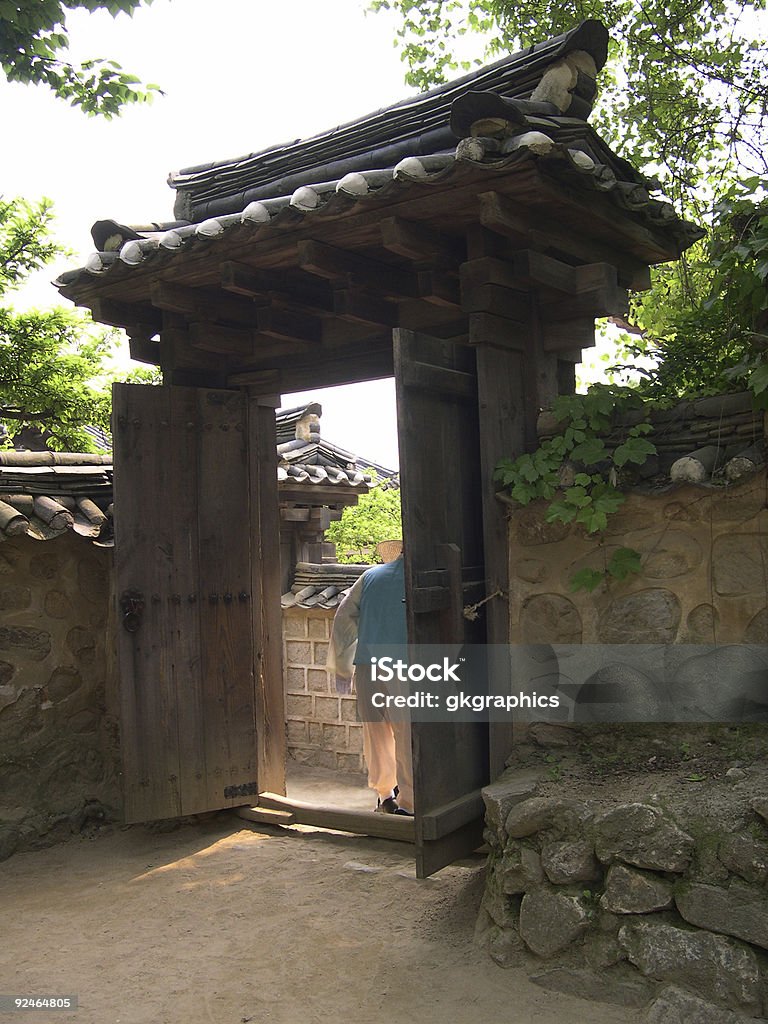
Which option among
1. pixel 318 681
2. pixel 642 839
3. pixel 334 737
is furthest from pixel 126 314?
pixel 334 737

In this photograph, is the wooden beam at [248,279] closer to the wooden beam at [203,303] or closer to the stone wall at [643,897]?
the wooden beam at [203,303]

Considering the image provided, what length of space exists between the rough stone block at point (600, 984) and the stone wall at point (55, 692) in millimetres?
3214

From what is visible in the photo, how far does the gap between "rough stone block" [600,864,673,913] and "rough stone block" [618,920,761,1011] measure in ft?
0.19

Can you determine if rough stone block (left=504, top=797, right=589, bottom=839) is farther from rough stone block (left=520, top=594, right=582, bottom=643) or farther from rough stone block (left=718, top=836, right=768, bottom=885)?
rough stone block (left=520, top=594, right=582, bottom=643)

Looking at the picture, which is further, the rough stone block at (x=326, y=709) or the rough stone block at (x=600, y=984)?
the rough stone block at (x=326, y=709)

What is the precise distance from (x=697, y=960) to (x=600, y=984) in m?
0.37

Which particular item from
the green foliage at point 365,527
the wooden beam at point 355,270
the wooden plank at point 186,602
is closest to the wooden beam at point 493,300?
the wooden beam at point 355,270

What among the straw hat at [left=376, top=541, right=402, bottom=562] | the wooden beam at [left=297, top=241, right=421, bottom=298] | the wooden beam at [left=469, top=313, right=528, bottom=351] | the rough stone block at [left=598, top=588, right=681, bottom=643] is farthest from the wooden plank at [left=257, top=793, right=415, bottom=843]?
the wooden beam at [left=297, top=241, right=421, bottom=298]

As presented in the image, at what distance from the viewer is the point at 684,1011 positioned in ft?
9.34

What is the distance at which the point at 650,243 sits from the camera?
4.41 m

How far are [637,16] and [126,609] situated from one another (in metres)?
8.08

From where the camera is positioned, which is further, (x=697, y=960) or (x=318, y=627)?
(x=318, y=627)

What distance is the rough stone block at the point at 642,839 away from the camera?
3.03 meters

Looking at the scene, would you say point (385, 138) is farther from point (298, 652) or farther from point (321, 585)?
point (298, 652)
